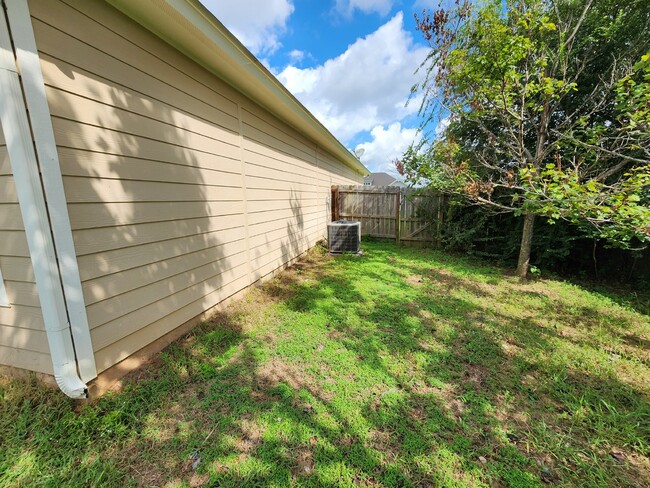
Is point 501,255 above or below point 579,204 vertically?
below

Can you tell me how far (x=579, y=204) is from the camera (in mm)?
2783

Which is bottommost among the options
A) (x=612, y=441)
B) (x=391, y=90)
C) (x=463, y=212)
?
(x=612, y=441)

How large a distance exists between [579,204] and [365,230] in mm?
5835

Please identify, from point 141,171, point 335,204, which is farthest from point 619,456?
point 335,204

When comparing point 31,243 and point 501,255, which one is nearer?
point 31,243

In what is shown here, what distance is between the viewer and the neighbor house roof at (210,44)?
205cm

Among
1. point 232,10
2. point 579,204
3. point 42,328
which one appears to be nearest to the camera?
point 42,328

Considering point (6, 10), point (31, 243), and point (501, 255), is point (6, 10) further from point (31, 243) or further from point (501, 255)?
point (501, 255)

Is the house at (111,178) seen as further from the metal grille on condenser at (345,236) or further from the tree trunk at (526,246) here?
the tree trunk at (526,246)

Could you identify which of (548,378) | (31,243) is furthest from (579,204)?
(31,243)

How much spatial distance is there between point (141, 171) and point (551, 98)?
562cm

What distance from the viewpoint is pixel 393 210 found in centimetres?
793

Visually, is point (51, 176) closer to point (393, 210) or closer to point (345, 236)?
point (345, 236)

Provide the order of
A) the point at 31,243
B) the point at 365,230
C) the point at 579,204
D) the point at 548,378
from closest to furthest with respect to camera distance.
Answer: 1. the point at 31,243
2. the point at 548,378
3. the point at 579,204
4. the point at 365,230
